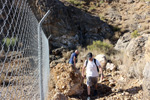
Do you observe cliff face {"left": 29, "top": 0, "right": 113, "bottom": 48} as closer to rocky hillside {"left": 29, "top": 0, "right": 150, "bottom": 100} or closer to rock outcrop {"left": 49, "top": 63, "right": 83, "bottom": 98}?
rocky hillside {"left": 29, "top": 0, "right": 150, "bottom": 100}

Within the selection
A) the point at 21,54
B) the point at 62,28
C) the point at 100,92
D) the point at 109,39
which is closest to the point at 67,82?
the point at 100,92

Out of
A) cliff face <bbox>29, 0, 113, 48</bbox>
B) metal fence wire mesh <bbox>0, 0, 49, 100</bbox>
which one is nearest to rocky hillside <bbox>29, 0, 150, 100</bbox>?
cliff face <bbox>29, 0, 113, 48</bbox>

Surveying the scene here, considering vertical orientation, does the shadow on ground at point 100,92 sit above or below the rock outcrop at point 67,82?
below

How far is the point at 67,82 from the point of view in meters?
5.45

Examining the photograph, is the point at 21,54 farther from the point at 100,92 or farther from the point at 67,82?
the point at 100,92

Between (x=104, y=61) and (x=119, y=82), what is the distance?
247 cm

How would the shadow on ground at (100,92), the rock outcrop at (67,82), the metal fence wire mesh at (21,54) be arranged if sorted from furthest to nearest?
the shadow on ground at (100,92) → the rock outcrop at (67,82) → the metal fence wire mesh at (21,54)

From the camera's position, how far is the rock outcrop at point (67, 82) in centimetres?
543

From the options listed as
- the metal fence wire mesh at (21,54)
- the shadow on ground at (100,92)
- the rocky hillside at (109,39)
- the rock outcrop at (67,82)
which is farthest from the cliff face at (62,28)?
the metal fence wire mesh at (21,54)

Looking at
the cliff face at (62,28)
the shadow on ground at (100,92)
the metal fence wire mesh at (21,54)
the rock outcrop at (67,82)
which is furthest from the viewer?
the cliff face at (62,28)

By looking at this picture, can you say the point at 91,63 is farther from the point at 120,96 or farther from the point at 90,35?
the point at 90,35

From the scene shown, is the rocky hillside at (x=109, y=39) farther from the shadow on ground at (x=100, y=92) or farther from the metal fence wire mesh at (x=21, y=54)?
the metal fence wire mesh at (x=21, y=54)

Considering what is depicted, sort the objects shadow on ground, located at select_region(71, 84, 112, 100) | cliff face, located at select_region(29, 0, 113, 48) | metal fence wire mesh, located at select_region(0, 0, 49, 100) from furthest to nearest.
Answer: cliff face, located at select_region(29, 0, 113, 48)
shadow on ground, located at select_region(71, 84, 112, 100)
metal fence wire mesh, located at select_region(0, 0, 49, 100)

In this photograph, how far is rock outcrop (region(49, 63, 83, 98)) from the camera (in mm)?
5430
